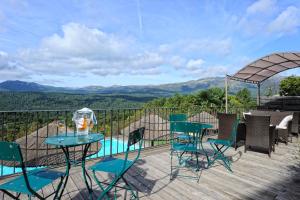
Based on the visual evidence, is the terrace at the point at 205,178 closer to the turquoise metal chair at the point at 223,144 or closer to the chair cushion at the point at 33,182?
the turquoise metal chair at the point at 223,144

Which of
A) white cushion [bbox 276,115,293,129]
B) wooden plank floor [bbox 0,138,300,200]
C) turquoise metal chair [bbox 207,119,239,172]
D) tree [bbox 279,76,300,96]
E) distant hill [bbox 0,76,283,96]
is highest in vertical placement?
distant hill [bbox 0,76,283,96]

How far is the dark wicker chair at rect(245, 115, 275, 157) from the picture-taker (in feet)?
15.8

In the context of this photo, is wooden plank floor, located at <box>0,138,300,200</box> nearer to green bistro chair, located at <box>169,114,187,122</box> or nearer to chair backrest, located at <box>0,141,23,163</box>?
green bistro chair, located at <box>169,114,187,122</box>

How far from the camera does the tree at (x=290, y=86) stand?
1597 centimetres

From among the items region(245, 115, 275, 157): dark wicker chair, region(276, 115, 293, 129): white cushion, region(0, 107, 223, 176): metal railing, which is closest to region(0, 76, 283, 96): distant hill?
region(276, 115, 293, 129): white cushion

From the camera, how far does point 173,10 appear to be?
9922mm

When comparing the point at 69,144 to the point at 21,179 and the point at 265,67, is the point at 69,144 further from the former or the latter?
the point at 265,67

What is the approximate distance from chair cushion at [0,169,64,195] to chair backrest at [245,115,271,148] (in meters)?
4.34

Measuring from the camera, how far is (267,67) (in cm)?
902

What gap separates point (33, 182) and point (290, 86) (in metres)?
18.7

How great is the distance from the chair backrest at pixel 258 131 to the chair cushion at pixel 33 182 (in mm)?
4344

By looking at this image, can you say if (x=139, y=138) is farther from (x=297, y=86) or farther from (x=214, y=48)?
(x=214, y=48)

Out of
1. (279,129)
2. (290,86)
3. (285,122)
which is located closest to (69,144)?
(279,129)

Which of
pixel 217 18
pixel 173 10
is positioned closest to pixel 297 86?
pixel 217 18
